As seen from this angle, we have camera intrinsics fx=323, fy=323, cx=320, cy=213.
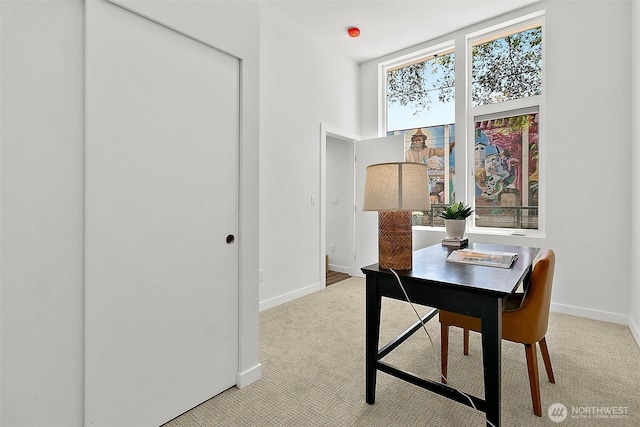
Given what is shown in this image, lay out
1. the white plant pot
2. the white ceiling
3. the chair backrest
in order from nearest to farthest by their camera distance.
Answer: the chair backrest → the white plant pot → the white ceiling

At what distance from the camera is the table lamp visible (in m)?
1.61

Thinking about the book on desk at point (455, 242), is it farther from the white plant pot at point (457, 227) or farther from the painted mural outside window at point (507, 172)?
the painted mural outside window at point (507, 172)

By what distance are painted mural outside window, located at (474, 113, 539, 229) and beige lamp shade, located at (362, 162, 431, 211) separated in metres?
2.44

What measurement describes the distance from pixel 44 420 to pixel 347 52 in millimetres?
4489

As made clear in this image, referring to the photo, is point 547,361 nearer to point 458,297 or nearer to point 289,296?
point 458,297

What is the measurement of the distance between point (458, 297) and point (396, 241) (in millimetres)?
401

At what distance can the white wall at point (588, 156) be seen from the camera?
9.35ft

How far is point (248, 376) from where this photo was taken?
75.9 inches

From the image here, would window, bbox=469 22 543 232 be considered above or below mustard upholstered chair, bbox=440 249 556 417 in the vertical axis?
above

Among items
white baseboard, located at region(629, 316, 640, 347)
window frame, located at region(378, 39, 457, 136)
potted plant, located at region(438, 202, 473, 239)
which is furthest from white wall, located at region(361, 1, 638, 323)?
potted plant, located at region(438, 202, 473, 239)

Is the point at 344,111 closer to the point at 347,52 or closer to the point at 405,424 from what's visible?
the point at 347,52

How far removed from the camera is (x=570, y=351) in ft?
7.66

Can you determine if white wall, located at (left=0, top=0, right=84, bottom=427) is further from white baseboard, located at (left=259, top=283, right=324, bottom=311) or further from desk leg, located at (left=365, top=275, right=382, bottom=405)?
white baseboard, located at (left=259, top=283, right=324, bottom=311)

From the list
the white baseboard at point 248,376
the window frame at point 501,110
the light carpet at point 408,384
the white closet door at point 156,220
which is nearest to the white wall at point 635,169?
the light carpet at point 408,384
